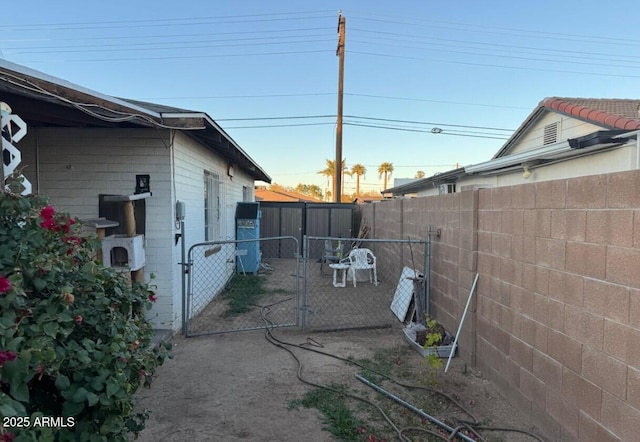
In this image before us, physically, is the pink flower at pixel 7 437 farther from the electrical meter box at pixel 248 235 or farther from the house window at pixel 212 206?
the electrical meter box at pixel 248 235

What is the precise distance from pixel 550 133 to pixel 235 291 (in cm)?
838

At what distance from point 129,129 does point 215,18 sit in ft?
38.4

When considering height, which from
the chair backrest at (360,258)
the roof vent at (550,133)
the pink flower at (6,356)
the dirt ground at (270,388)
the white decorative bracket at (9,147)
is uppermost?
the roof vent at (550,133)

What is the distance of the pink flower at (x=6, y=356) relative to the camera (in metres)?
1.09

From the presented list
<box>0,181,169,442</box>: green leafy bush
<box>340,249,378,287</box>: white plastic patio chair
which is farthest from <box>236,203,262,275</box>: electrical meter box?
<box>0,181,169,442</box>: green leafy bush

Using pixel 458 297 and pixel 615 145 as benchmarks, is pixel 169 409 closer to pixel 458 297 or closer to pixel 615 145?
pixel 458 297

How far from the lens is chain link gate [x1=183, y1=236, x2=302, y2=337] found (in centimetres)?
552

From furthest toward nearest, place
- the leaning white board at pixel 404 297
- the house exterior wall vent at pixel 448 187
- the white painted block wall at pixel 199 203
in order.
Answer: the house exterior wall vent at pixel 448 187, the leaning white board at pixel 404 297, the white painted block wall at pixel 199 203

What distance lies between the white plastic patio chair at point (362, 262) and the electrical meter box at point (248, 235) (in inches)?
88.8

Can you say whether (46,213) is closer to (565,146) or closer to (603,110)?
(565,146)

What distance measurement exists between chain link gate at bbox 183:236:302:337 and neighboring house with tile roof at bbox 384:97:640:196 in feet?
15.3

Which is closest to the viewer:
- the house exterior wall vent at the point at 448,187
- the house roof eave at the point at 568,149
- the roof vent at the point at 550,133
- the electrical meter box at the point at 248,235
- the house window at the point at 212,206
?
the house roof eave at the point at 568,149

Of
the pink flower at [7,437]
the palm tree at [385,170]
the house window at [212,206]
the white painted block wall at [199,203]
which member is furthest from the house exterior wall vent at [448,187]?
the palm tree at [385,170]

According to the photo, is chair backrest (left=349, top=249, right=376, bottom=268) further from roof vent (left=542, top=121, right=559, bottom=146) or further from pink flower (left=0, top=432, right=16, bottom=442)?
pink flower (left=0, top=432, right=16, bottom=442)
